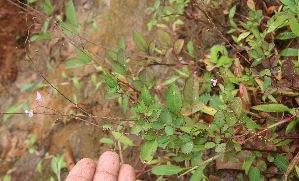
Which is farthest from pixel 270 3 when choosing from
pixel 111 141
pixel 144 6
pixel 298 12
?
pixel 111 141

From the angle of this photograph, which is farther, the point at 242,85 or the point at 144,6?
the point at 144,6

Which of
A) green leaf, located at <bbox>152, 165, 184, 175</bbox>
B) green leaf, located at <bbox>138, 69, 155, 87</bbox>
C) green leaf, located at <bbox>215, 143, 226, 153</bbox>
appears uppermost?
green leaf, located at <bbox>138, 69, 155, 87</bbox>

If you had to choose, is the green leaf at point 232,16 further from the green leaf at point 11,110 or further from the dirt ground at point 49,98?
the green leaf at point 11,110

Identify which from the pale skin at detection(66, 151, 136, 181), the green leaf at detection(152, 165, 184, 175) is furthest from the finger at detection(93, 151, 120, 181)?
the green leaf at detection(152, 165, 184, 175)

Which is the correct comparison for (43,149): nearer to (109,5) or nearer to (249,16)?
(109,5)

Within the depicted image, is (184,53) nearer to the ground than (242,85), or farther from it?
farther from it

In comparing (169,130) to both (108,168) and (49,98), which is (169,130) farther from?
(49,98)

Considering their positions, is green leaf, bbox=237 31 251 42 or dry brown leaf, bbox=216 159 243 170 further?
green leaf, bbox=237 31 251 42

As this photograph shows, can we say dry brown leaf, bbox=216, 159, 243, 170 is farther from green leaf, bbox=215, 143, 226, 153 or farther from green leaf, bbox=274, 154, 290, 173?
green leaf, bbox=215, 143, 226, 153
